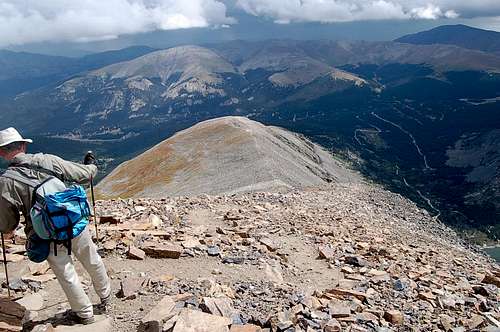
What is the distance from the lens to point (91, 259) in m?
10.1

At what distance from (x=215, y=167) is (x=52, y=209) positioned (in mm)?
72940

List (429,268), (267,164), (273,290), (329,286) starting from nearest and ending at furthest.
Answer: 1. (273,290)
2. (329,286)
3. (429,268)
4. (267,164)

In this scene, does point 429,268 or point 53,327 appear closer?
point 53,327

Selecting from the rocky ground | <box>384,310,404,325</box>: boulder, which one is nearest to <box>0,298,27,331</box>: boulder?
the rocky ground

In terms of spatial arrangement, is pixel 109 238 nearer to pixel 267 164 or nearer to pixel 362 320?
pixel 362 320

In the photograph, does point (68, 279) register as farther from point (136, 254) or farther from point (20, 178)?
point (136, 254)

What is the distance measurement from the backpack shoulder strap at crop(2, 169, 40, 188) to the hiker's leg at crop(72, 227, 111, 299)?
1.39m

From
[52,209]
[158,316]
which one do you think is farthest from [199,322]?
[52,209]

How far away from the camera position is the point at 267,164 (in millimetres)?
73812

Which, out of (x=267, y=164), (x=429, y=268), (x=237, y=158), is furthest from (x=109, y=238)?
(x=237, y=158)

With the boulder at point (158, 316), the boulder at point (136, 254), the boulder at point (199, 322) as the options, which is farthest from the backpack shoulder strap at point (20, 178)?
the boulder at point (136, 254)

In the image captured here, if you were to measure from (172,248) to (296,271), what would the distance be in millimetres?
4360

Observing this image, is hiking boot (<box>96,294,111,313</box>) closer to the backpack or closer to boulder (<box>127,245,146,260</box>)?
the backpack

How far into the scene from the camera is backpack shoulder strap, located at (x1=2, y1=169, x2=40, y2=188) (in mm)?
9227
